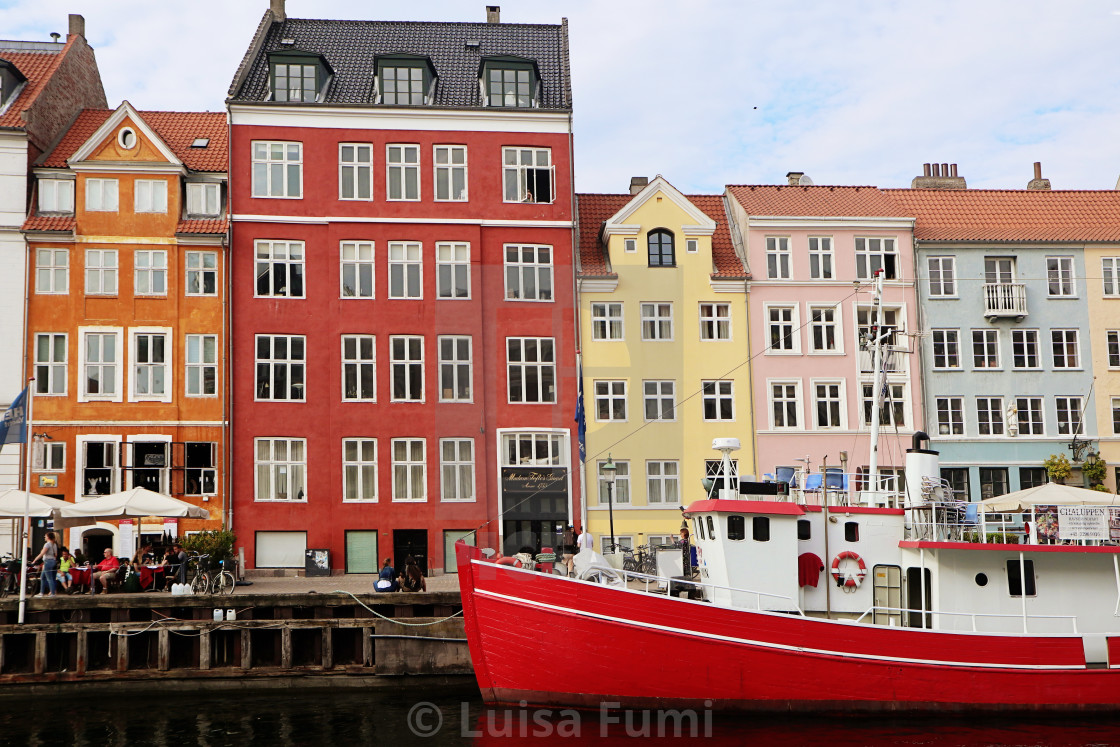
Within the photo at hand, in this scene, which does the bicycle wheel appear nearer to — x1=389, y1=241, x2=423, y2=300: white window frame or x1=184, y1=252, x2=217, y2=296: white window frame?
x1=184, y1=252, x2=217, y2=296: white window frame

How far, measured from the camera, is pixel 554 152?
1538 inches

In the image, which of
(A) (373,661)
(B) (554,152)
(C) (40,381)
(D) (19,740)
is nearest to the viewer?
(D) (19,740)

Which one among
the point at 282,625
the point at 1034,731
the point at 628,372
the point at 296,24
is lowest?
the point at 1034,731

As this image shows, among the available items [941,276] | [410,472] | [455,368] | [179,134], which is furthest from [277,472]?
[941,276]

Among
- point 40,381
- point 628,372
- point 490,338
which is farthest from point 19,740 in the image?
point 628,372

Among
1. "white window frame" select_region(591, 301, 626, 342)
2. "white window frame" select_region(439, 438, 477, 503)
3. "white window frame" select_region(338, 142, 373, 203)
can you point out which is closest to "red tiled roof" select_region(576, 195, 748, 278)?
"white window frame" select_region(591, 301, 626, 342)

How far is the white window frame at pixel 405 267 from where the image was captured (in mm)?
37812

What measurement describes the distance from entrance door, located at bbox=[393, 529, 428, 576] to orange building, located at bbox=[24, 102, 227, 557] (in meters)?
5.82

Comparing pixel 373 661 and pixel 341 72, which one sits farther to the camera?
pixel 341 72

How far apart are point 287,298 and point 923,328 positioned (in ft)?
75.6

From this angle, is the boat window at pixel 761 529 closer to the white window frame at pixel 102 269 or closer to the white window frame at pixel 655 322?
the white window frame at pixel 655 322

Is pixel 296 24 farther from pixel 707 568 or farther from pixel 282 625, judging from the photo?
pixel 707 568

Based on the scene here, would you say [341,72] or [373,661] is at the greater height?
[341,72]

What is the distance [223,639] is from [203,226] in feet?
53.4
